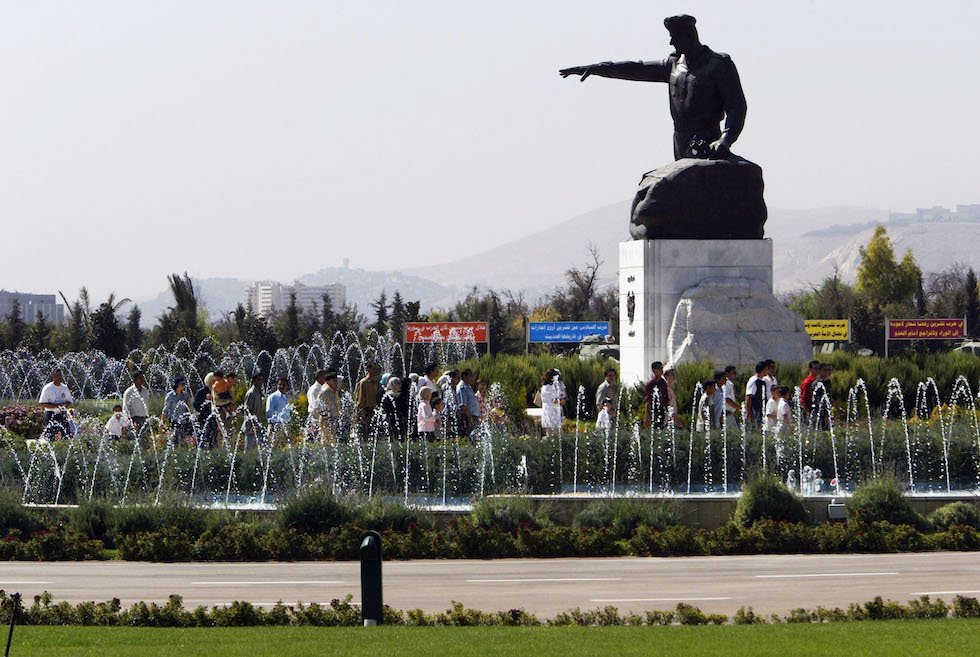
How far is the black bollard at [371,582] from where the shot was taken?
9.79m

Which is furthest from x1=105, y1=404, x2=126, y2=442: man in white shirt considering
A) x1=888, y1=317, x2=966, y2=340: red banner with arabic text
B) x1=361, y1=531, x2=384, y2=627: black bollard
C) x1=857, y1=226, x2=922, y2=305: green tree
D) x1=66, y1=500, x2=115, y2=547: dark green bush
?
x1=857, y1=226, x2=922, y2=305: green tree

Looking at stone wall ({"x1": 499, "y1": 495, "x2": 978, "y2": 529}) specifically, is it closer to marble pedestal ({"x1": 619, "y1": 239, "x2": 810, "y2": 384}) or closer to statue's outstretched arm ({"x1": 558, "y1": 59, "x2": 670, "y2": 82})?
marble pedestal ({"x1": 619, "y1": 239, "x2": 810, "y2": 384})

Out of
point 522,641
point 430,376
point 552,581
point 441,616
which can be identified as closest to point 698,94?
point 430,376

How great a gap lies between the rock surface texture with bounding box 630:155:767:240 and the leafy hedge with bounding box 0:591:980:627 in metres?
14.4

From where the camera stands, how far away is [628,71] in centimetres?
2606

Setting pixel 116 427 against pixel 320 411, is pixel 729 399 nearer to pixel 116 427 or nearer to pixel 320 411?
pixel 320 411

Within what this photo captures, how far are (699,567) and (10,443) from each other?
1169 centimetres

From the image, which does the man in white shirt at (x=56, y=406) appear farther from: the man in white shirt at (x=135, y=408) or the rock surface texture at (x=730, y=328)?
the rock surface texture at (x=730, y=328)

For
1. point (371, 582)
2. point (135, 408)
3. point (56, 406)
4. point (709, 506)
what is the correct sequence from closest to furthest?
1. point (371, 582)
2. point (709, 506)
3. point (135, 408)
4. point (56, 406)

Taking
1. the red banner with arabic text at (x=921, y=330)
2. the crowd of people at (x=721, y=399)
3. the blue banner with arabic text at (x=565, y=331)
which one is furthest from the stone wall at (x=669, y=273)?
the red banner with arabic text at (x=921, y=330)

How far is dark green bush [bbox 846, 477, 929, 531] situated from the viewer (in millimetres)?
14578

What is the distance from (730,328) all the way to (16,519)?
1231 cm

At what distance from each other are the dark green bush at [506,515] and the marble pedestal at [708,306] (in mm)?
9186

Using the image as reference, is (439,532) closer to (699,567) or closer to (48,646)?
(699,567)
